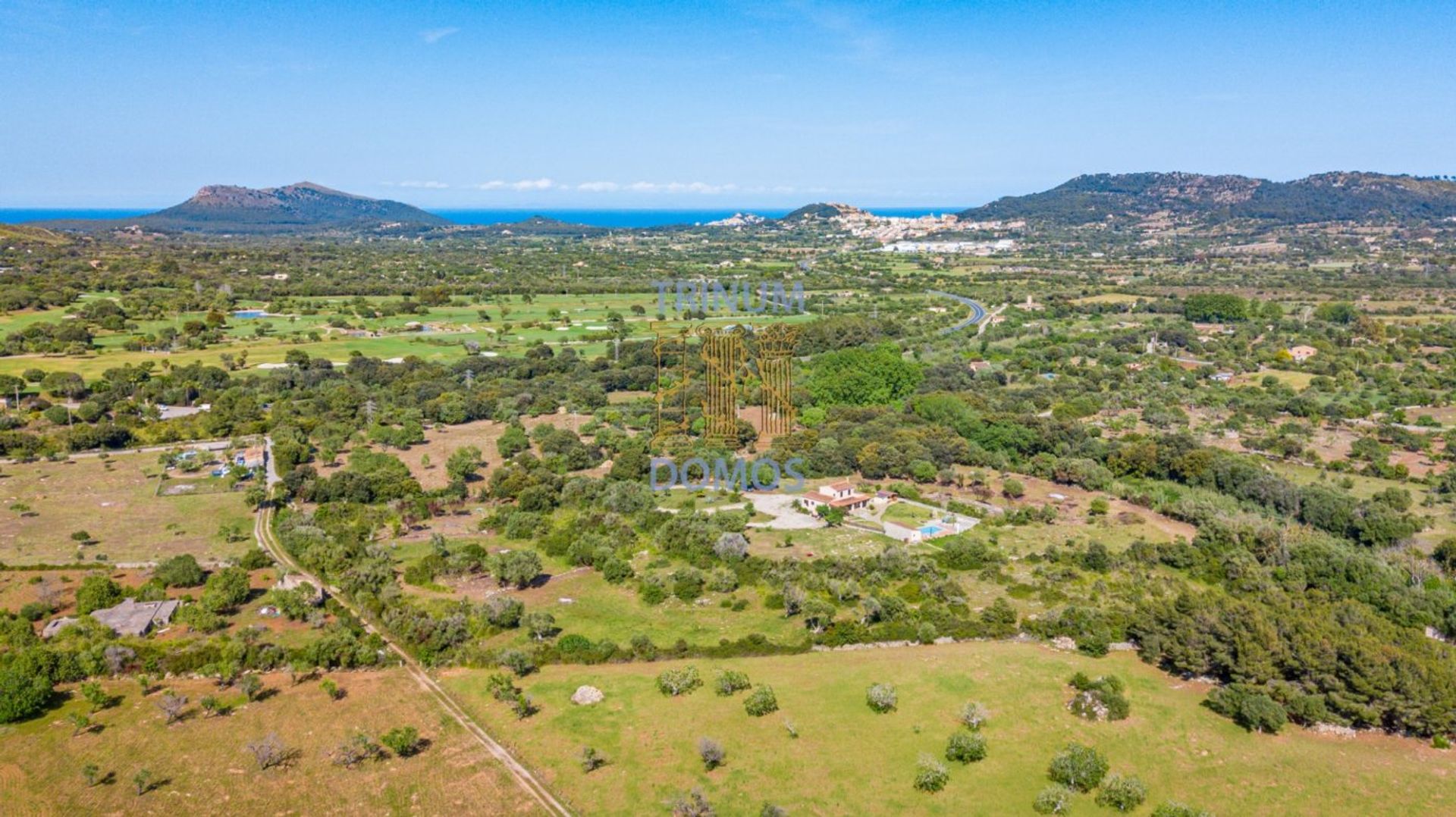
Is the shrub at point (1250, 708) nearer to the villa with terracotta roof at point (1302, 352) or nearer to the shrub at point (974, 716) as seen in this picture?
the shrub at point (974, 716)

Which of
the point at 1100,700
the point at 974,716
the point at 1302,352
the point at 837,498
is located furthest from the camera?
the point at 1302,352

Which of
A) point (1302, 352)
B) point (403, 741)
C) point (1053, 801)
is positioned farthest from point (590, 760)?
point (1302, 352)

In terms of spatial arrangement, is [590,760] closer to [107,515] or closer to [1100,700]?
[1100,700]

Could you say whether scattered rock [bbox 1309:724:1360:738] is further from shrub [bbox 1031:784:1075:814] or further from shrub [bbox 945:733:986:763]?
shrub [bbox 945:733:986:763]

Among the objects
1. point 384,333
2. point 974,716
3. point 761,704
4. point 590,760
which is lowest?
point 590,760

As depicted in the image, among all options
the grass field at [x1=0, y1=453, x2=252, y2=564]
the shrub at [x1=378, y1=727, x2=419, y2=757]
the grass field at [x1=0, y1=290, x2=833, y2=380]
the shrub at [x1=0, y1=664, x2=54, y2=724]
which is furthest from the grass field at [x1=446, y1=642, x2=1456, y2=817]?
the grass field at [x1=0, y1=290, x2=833, y2=380]
